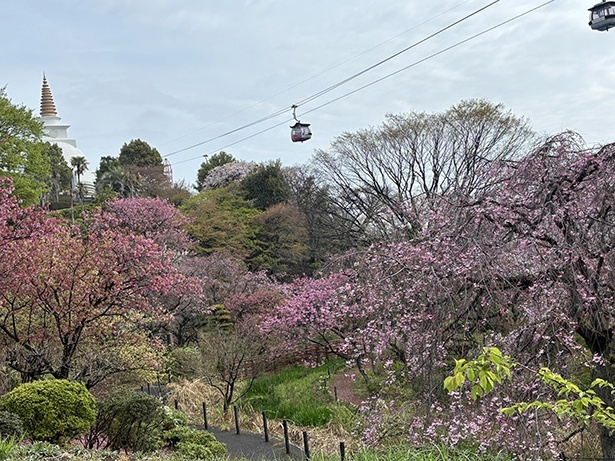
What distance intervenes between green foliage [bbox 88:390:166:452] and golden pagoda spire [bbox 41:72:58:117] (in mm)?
56248

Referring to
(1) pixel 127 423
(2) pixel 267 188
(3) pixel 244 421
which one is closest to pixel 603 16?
(1) pixel 127 423

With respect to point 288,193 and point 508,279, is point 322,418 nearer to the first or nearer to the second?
point 508,279

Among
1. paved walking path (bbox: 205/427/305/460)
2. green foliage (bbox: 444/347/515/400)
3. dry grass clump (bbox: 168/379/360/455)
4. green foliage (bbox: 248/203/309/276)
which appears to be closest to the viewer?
green foliage (bbox: 444/347/515/400)

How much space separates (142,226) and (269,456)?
1596cm

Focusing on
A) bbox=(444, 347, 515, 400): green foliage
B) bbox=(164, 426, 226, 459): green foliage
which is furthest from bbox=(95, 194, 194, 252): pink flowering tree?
bbox=(444, 347, 515, 400): green foliage

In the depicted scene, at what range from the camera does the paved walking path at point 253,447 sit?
8.58 m

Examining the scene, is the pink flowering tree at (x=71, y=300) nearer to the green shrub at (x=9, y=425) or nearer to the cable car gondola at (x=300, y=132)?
the green shrub at (x=9, y=425)

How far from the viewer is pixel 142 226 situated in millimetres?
22906

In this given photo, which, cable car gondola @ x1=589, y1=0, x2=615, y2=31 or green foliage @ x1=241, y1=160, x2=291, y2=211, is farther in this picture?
green foliage @ x1=241, y1=160, x2=291, y2=211

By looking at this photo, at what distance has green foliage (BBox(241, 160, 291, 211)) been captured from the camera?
28586mm

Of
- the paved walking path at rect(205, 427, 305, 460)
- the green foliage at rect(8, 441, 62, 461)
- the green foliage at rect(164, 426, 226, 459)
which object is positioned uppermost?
the green foliage at rect(8, 441, 62, 461)

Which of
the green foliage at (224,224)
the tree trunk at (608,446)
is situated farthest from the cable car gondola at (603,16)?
the green foliage at (224,224)

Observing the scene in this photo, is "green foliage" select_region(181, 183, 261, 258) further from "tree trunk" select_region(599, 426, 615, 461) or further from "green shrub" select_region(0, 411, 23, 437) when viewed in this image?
"tree trunk" select_region(599, 426, 615, 461)

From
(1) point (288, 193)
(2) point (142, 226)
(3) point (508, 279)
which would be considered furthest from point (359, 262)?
(1) point (288, 193)
